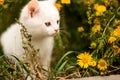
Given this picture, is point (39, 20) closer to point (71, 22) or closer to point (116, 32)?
point (116, 32)

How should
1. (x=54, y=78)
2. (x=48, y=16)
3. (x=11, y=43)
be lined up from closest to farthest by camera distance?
1. (x=54, y=78)
2. (x=48, y=16)
3. (x=11, y=43)

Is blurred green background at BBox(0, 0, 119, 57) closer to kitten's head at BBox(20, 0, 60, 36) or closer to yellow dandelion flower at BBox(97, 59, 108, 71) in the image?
kitten's head at BBox(20, 0, 60, 36)

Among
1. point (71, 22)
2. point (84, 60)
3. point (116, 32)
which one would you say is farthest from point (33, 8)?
point (71, 22)

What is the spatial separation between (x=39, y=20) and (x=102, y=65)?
650mm

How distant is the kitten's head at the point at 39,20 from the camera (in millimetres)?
3545

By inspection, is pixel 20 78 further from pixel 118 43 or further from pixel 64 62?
pixel 118 43

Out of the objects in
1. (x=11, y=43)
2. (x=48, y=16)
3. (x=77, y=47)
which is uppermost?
(x=48, y=16)

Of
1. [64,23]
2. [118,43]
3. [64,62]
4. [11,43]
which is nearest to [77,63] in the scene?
[64,62]

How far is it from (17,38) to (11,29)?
0.80 ft

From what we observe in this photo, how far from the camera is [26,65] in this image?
337 cm

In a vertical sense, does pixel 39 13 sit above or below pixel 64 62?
above

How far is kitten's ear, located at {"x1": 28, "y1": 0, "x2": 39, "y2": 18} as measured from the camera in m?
3.51

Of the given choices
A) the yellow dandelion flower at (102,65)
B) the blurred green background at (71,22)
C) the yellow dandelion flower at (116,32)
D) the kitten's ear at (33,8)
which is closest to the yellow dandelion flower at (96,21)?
the yellow dandelion flower at (116,32)

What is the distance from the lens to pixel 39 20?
3.58 m
